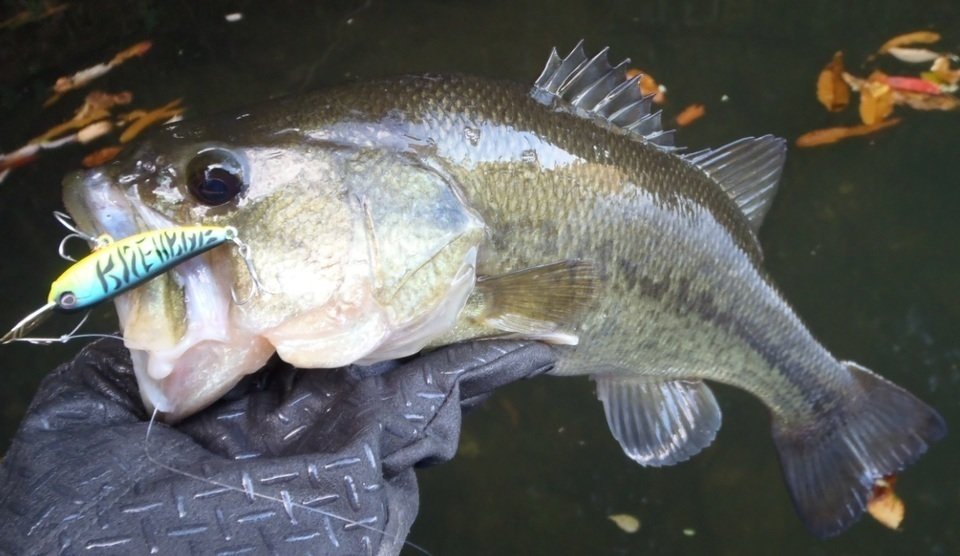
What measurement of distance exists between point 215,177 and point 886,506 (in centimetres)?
226

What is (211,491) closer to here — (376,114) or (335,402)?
(335,402)

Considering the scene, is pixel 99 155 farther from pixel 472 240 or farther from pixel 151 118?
pixel 472 240

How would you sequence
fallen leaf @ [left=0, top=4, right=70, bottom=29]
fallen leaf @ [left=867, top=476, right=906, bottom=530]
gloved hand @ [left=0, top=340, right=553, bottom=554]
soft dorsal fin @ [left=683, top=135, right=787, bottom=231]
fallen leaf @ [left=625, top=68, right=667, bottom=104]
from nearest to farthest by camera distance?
1. gloved hand @ [left=0, top=340, right=553, bottom=554]
2. soft dorsal fin @ [left=683, top=135, right=787, bottom=231]
3. fallen leaf @ [left=867, top=476, right=906, bottom=530]
4. fallen leaf @ [left=625, top=68, right=667, bottom=104]
5. fallen leaf @ [left=0, top=4, right=70, bottom=29]

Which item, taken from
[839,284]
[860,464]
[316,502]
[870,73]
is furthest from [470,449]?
[870,73]

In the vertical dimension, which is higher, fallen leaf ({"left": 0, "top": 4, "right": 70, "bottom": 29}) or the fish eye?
the fish eye

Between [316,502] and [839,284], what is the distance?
223 centimetres

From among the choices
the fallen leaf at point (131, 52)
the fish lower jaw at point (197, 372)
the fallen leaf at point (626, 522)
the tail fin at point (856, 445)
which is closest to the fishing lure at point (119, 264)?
the fish lower jaw at point (197, 372)

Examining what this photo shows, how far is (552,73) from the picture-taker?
140 cm

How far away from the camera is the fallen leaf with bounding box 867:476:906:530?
8.07ft

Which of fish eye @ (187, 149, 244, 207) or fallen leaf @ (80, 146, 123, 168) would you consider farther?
fallen leaf @ (80, 146, 123, 168)

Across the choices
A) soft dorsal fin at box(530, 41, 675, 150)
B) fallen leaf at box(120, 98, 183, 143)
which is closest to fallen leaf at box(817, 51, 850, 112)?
soft dorsal fin at box(530, 41, 675, 150)

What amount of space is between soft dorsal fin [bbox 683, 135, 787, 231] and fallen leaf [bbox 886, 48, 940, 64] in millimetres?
1785

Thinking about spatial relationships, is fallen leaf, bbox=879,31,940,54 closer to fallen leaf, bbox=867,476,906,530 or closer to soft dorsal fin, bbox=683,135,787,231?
fallen leaf, bbox=867,476,906,530

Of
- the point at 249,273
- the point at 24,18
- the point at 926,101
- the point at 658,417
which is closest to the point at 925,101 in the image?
the point at 926,101
